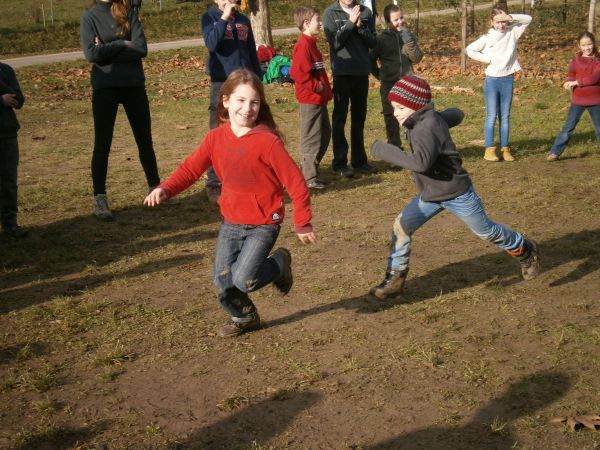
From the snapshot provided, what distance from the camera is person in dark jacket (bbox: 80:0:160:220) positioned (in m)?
7.59

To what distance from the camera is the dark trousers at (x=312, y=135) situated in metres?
8.65

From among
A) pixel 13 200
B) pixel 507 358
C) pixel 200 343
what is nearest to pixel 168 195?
pixel 200 343

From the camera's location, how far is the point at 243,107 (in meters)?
4.79

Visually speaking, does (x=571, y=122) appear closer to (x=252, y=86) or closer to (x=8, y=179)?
(x=252, y=86)

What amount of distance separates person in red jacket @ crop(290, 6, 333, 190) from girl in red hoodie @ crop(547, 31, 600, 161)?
3072 millimetres

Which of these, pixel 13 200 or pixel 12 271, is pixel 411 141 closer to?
pixel 12 271

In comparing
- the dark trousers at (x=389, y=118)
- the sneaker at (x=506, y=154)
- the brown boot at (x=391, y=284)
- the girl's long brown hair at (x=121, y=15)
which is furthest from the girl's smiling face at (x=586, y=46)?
the girl's long brown hair at (x=121, y=15)

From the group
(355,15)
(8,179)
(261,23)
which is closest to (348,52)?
(355,15)

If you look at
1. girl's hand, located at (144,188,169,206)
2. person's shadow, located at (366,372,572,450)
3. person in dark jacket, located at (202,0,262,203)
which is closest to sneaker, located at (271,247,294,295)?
girl's hand, located at (144,188,169,206)

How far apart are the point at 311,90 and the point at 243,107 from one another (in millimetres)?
3839

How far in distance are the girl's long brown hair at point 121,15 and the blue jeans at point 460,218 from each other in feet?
12.0

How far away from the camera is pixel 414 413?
4.15m

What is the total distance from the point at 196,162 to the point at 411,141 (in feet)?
4.87

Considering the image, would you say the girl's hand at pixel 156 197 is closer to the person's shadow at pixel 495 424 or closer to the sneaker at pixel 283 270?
the sneaker at pixel 283 270
